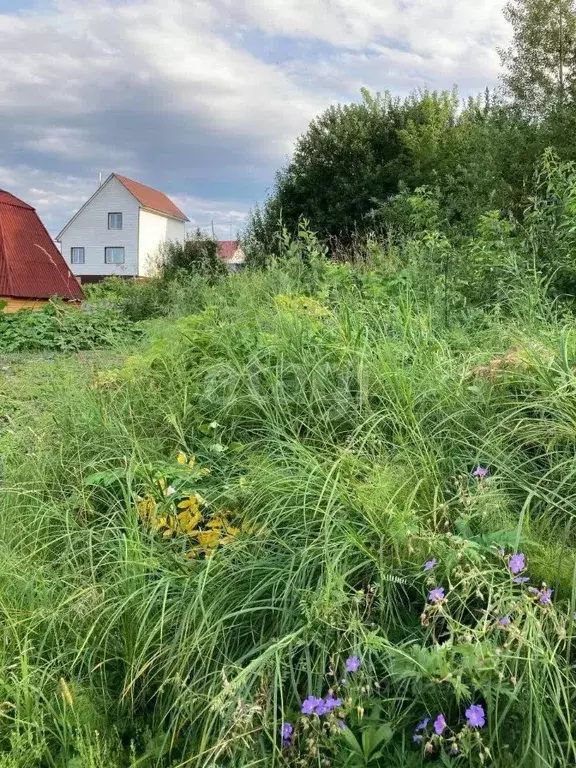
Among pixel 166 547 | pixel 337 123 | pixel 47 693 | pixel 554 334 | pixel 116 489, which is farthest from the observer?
pixel 337 123

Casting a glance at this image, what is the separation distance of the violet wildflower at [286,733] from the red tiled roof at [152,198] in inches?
1779

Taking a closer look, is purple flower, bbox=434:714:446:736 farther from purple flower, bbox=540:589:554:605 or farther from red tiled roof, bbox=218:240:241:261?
red tiled roof, bbox=218:240:241:261

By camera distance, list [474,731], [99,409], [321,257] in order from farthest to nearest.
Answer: [321,257]
[99,409]
[474,731]

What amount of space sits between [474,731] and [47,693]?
1092 millimetres

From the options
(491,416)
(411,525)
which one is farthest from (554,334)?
(411,525)

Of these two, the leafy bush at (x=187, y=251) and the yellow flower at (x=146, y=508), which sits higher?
the leafy bush at (x=187, y=251)

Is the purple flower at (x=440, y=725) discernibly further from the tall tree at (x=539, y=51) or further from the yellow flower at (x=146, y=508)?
the tall tree at (x=539, y=51)

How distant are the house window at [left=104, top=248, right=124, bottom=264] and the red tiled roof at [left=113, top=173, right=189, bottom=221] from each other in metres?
3.69

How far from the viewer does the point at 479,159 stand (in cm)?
1273

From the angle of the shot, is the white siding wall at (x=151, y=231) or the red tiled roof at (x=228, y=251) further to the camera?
the white siding wall at (x=151, y=231)

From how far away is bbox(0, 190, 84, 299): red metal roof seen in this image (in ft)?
57.8

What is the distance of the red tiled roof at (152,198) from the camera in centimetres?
4419

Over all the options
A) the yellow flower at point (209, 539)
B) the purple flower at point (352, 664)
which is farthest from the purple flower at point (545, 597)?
the yellow flower at point (209, 539)

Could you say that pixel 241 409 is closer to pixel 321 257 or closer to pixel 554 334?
pixel 554 334
